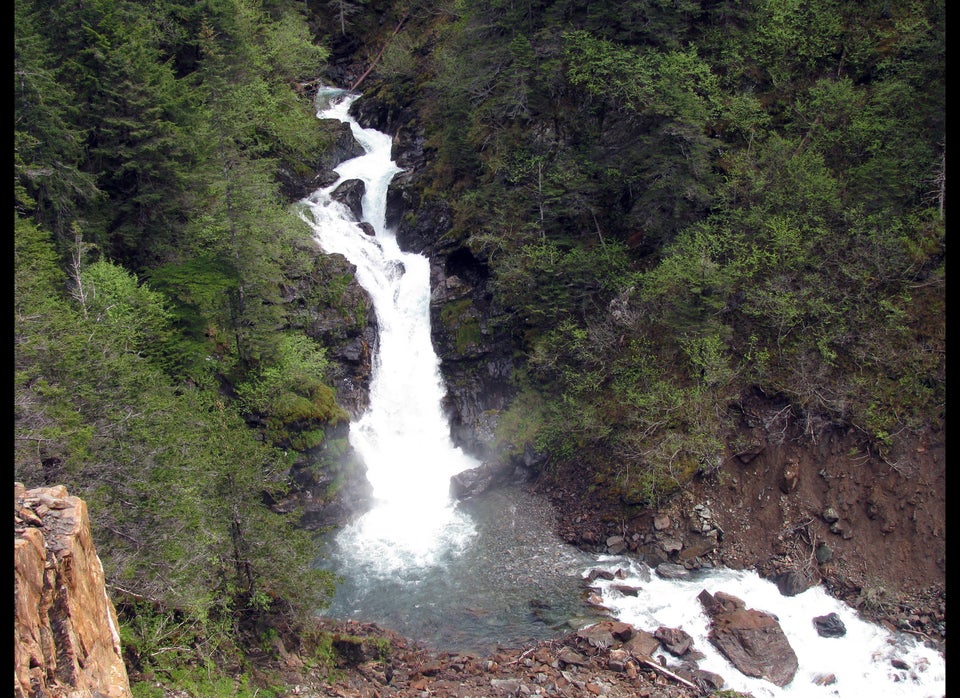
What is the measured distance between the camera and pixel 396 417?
2348 cm

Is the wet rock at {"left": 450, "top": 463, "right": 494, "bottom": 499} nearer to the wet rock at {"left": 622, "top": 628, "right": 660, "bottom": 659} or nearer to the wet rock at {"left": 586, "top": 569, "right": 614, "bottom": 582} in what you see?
the wet rock at {"left": 586, "top": 569, "right": 614, "bottom": 582}

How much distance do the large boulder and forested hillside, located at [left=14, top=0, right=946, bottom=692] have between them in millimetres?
3729

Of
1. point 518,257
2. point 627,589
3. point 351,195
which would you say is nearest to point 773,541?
point 627,589

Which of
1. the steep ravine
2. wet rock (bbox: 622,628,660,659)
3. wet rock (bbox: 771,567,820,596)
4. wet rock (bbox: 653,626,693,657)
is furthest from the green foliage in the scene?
wet rock (bbox: 771,567,820,596)

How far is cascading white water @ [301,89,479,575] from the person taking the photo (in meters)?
19.1

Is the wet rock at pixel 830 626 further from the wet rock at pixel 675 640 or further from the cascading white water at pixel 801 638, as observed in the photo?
the wet rock at pixel 675 640

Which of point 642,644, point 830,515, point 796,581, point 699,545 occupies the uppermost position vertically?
point 830,515

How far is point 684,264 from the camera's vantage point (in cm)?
1883

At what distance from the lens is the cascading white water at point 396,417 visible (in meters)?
19.1

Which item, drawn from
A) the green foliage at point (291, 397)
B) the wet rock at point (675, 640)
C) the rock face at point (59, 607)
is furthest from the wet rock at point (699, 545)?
the rock face at point (59, 607)

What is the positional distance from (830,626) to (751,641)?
2.06 m

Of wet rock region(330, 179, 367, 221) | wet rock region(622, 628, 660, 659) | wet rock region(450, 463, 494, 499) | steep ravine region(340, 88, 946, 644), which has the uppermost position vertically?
wet rock region(330, 179, 367, 221)

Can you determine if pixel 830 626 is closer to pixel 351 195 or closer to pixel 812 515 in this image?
pixel 812 515

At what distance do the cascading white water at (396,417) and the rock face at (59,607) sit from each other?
35.9 ft
